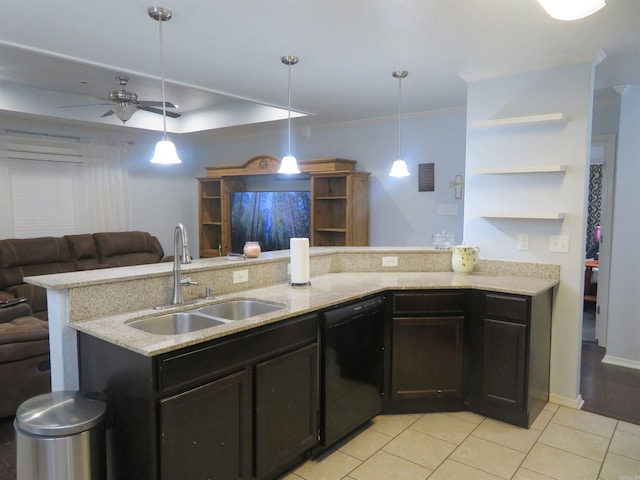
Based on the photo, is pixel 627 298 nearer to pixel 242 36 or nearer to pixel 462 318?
pixel 462 318

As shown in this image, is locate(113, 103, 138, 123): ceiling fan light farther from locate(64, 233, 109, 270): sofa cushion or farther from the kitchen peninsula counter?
the kitchen peninsula counter

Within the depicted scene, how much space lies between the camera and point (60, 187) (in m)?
5.71

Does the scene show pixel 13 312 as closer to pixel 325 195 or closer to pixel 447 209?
pixel 325 195

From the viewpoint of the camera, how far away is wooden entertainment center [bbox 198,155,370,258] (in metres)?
5.26

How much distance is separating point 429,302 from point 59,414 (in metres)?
2.17

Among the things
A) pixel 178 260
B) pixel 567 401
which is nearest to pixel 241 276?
pixel 178 260

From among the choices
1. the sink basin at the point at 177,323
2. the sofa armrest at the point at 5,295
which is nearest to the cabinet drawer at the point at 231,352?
the sink basin at the point at 177,323

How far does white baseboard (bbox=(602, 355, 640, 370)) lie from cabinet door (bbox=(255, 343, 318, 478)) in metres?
2.99

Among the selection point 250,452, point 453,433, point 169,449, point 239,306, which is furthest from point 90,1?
point 453,433

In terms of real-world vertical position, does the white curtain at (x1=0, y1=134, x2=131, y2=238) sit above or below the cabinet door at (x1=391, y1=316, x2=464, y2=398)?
above

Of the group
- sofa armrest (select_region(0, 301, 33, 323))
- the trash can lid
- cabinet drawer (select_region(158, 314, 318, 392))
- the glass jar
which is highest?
the glass jar

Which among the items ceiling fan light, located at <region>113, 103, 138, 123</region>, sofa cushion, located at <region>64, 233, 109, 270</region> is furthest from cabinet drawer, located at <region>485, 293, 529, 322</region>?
sofa cushion, located at <region>64, 233, 109, 270</region>

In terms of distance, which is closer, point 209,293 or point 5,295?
point 209,293

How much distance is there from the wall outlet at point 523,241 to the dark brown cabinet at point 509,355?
41 cm
